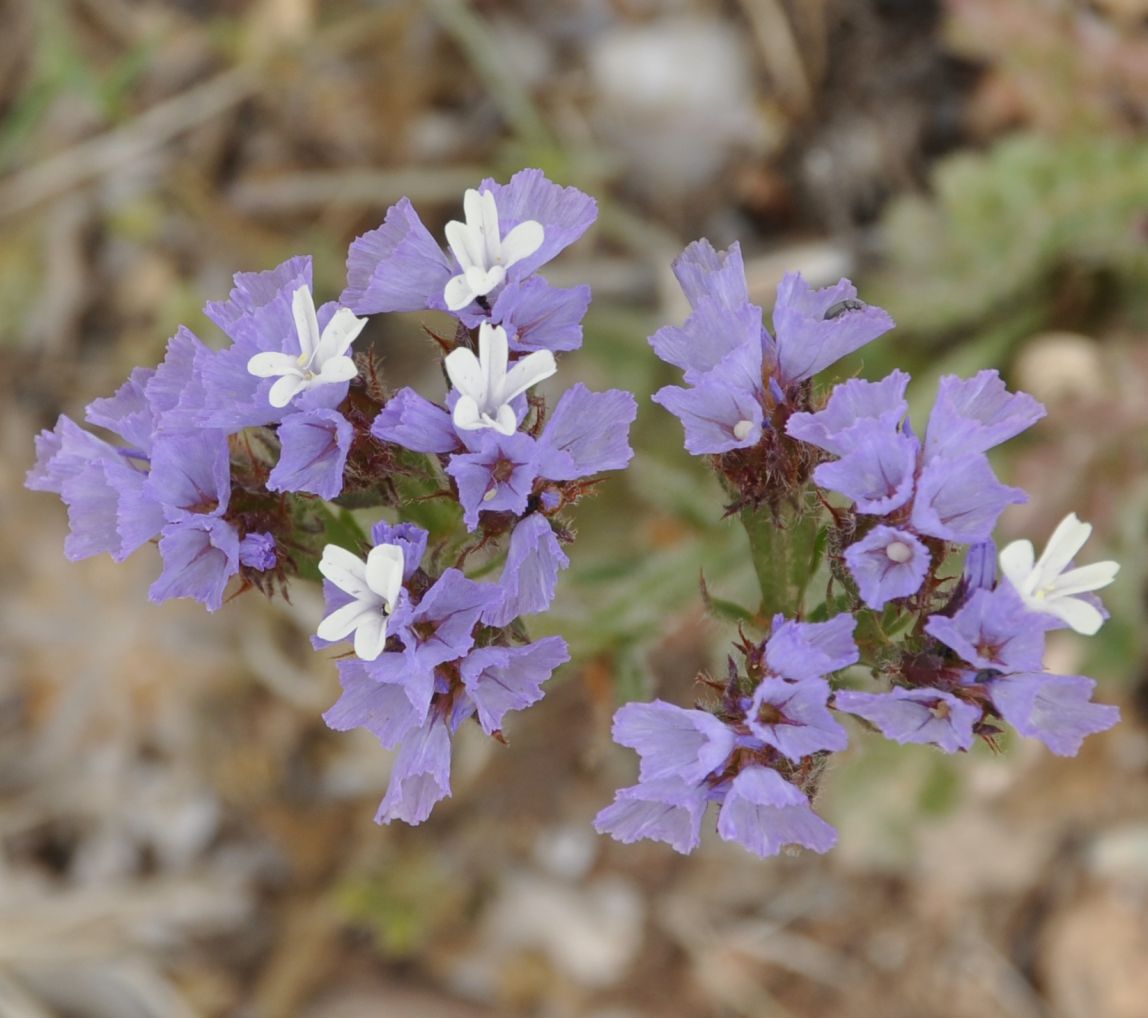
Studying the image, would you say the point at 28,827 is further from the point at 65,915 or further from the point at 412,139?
the point at 412,139

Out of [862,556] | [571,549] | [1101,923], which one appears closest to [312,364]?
[862,556]

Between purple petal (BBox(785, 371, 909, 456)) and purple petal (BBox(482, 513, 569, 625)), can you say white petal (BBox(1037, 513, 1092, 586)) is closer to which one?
purple petal (BBox(785, 371, 909, 456))

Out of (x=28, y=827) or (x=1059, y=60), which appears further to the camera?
(x=28, y=827)

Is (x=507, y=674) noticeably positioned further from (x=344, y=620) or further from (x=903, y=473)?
(x=903, y=473)

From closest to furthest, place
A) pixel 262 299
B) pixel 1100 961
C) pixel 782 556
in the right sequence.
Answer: pixel 262 299, pixel 782 556, pixel 1100 961

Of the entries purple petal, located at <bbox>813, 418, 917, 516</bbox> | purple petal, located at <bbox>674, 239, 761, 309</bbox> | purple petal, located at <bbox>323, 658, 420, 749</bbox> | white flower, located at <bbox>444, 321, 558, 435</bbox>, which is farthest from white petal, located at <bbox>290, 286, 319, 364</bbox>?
purple petal, located at <bbox>813, 418, 917, 516</bbox>

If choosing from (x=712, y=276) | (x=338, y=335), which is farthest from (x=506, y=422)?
(x=712, y=276)

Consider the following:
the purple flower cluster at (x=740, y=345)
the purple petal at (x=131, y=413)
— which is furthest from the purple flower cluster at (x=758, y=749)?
the purple petal at (x=131, y=413)
